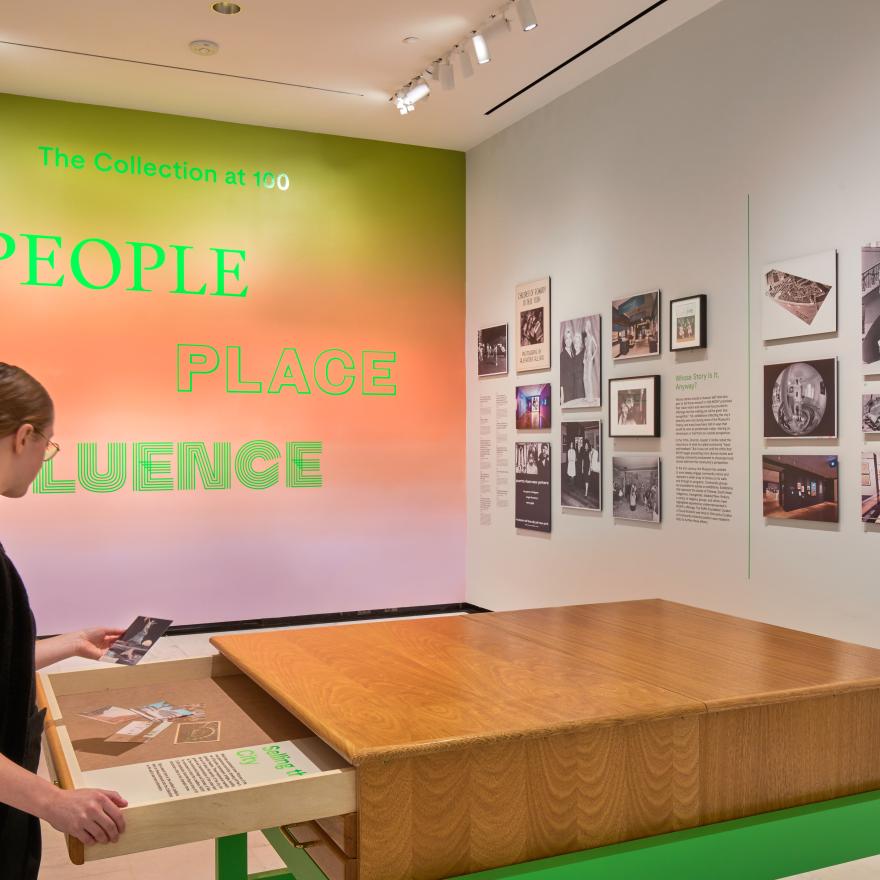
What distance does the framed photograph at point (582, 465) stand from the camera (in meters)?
5.85

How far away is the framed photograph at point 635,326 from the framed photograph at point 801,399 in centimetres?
91

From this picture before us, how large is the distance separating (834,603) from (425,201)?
4.44 meters

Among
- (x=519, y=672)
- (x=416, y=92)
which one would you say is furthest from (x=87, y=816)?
(x=416, y=92)

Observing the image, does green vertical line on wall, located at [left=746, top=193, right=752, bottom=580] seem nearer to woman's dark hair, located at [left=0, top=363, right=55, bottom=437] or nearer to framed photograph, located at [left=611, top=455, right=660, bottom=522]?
framed photograph, located at [left=611, top=455, right=660, bottom=522]

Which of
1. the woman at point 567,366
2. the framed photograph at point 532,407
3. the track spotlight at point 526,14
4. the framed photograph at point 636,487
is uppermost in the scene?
the track spotlight at point 526,14

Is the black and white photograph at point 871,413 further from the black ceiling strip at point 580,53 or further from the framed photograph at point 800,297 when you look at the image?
the black ceiling strip at point 580,53

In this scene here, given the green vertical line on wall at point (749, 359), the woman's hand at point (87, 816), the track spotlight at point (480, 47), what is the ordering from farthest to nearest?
the track spotlight at point (480, 47) < the green vertical line on wall at point (749, 359) < the woman's hand at point (87, 816)

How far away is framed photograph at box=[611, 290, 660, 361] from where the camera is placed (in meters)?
5.34

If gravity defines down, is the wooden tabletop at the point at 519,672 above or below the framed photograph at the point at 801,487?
below

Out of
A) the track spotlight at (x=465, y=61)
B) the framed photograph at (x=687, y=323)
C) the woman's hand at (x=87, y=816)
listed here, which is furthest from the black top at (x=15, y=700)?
the track spotlight at (x=465, y=61)

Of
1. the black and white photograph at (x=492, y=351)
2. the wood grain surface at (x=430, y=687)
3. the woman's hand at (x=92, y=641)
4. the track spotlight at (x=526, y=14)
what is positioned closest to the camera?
the wood grain surface at (x=430, y=687)

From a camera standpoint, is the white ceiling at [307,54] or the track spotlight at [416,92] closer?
the white ceiling at [307,54]

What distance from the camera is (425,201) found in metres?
7.33

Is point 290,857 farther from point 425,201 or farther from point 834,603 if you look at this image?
point 425,201
